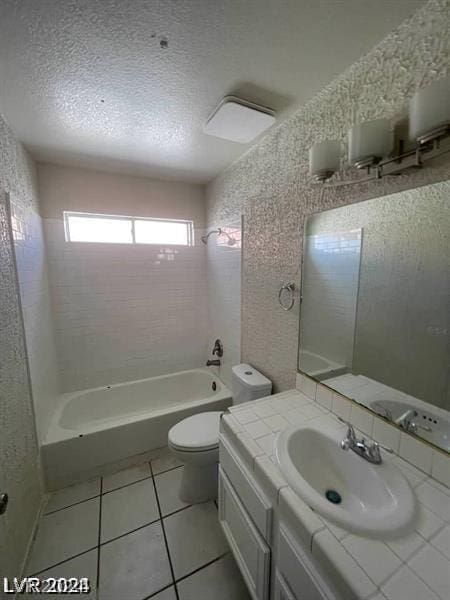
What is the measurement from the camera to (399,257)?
962 millimetres

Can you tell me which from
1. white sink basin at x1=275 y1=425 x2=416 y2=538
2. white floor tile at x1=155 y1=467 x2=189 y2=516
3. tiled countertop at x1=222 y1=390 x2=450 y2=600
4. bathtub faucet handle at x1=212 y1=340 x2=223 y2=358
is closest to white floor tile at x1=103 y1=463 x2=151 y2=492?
white floor tile at x1=155 y1=467 x2=189 y2=516

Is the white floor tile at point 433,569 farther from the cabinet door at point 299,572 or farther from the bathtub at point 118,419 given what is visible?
the bathtub at point 118,419

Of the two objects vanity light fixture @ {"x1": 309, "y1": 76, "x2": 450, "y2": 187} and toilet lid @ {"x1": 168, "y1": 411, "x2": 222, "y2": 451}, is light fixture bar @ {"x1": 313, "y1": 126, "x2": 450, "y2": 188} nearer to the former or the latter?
vanity light fixture @ {"x1": 309, "y1": 76, "x2": 450, "y2": 187}

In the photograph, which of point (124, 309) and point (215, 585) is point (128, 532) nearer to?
point (215, 585)

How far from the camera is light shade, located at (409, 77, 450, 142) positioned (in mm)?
702

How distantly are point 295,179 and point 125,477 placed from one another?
2.37m

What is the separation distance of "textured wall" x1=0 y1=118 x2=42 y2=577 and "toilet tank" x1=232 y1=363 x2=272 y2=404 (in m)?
1.33

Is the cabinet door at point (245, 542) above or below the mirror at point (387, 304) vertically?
below

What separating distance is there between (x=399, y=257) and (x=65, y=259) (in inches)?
97.6

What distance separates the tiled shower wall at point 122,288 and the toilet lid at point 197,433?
107 cm

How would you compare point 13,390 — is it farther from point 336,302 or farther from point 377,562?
point 336,302

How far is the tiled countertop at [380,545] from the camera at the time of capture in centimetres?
55

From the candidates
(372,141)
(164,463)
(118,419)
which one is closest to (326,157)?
(372,141)

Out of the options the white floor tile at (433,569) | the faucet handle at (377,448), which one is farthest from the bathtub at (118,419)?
the white floor tile at (433,569)
